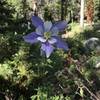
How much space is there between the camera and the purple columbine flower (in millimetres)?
2059

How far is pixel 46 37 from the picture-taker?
211cm

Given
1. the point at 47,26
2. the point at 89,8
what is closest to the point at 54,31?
the point at 47,26

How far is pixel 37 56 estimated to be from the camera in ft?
16.0

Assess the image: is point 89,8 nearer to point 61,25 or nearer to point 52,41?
point 61,25

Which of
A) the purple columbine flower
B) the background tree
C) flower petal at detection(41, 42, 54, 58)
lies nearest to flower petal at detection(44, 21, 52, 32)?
the purple columbine flower

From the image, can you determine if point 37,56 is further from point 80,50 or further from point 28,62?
point 80,50

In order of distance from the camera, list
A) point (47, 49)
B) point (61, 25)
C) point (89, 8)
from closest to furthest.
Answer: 1. point (47, 49)
2. point (61, 25)
3. point (89, 8)

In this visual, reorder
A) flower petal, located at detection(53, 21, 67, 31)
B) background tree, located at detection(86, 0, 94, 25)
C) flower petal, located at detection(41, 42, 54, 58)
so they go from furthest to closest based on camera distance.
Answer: background tree, located at detection(86, 0, 94, 25) → flower petal, located at detection(53, 21, 67, 31) → flower petal, located at detection(41, 42, 54, 58)

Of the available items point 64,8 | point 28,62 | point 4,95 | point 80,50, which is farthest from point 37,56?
point 64,8

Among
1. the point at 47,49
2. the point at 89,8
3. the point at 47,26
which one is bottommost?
the point at 89,8

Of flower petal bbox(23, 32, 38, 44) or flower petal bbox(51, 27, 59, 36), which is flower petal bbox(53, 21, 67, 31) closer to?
flower petal bbox(51, 27, 59, 36)

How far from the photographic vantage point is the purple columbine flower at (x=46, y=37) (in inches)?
81.0

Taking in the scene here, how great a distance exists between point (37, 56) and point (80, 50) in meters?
11.2

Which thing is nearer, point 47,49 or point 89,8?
point 47,49
